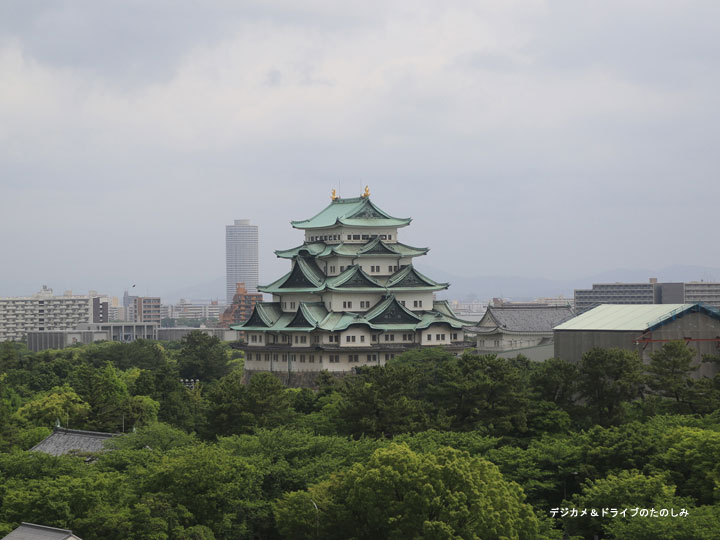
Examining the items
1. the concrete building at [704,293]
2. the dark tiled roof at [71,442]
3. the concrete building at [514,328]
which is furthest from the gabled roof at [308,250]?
the concrete building at [704,293]

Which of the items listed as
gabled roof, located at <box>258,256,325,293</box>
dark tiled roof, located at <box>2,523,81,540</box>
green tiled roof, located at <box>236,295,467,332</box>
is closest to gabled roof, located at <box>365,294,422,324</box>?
green tiled roof, located at <box>236,295,467,332</box>

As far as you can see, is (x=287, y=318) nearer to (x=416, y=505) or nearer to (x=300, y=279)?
(x=300, y=279)

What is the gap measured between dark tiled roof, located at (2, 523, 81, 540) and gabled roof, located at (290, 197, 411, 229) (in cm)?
5888

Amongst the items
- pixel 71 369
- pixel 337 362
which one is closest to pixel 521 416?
pixel 337 362

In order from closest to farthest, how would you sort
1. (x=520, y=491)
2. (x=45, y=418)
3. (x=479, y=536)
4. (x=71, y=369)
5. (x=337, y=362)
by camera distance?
(x=479, y=536)
(x=520, y=491)
(x=45, y=418)
(x=337, y=362)
(x=71, y=369)

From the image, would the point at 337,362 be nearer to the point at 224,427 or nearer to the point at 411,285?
the point at 411,285

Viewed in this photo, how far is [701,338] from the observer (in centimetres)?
5847

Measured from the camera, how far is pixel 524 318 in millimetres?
104125

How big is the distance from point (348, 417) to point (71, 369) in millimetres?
46966

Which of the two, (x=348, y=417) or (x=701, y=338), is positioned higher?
(x=701, y=338)

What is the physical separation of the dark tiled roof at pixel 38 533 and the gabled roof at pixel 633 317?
36.3 metres

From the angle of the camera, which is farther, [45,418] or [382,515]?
[45,418]

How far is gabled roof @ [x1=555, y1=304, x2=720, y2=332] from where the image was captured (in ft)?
193

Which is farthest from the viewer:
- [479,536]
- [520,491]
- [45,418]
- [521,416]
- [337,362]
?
[337,362]
